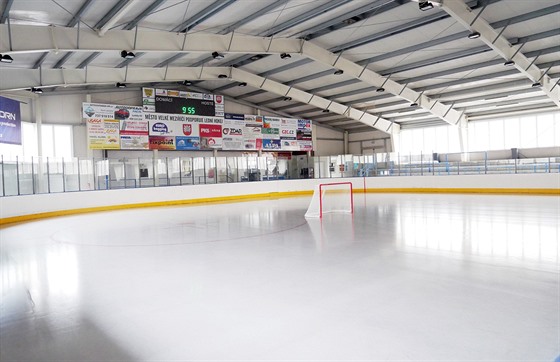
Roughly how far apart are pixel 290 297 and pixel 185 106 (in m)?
22.5

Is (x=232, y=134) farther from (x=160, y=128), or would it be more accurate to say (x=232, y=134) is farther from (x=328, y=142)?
(x=328, y=142)

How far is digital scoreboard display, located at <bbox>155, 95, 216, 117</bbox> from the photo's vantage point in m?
24.3

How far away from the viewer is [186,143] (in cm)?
2508

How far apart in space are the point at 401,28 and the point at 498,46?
397 centimetres

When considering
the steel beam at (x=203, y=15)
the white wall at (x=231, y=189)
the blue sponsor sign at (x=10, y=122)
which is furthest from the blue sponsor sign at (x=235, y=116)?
the blue sponsor sign at (x=10, y=122)

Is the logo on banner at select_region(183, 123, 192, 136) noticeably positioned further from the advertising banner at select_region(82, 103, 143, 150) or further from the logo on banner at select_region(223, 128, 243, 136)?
the logo on banner at select_region(223, 128, 243, 136)

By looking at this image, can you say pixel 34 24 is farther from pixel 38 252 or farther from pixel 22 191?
pixel 38 252

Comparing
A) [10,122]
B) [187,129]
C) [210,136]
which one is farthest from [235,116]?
[10,122]

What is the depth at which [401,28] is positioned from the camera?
16562 millimetres

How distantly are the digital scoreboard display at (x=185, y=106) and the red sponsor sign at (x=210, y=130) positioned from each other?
747 mm

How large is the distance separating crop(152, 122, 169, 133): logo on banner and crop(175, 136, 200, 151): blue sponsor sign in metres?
0.90

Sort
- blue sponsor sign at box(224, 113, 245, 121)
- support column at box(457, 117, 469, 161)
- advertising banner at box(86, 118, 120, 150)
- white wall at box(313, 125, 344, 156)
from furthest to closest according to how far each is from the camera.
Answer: white wall at box(313, 125, 344, 156), support column at box(457, 117, 469, 161), blue sponsor sign at box(224, 113, 245, 121), advertising banner at box(86, 118, 120, 150)

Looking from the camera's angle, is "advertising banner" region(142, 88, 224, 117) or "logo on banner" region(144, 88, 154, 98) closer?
"logo on banner" region(144, 88, 154, 98)

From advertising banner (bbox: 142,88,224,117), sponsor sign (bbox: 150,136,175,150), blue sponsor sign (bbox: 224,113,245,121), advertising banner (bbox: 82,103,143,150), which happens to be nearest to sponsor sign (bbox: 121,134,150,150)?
advertising banner (bbox: 82,103,143,150)
